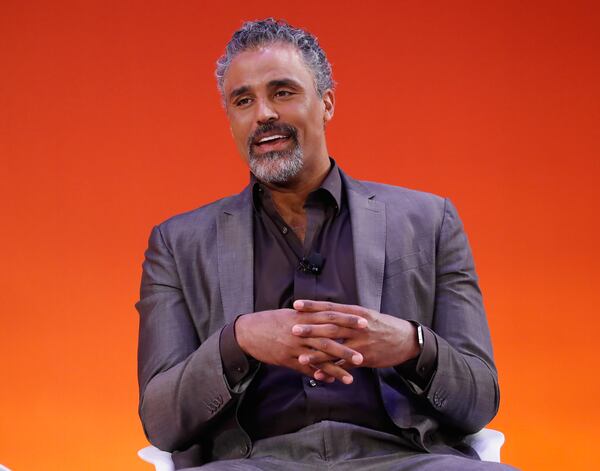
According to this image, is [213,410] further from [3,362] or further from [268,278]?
[3,362]

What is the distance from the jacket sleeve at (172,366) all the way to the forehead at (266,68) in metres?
0.45

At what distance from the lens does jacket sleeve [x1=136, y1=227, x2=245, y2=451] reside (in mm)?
2357

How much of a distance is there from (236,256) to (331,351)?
486mm

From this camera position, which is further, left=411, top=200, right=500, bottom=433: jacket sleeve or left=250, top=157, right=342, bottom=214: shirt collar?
left=250, top=157, right=342, bottom=214: shirt collar

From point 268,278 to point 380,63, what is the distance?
Answer: 5.01 feet

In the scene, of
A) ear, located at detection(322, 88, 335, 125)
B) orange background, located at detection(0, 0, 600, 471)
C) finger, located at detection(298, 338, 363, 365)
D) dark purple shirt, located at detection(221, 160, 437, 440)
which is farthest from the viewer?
orange background, located at detection(0, 0, 600, 471)

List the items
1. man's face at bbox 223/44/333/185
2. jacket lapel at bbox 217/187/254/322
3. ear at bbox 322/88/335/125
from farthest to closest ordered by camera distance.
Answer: ear at bbox 322/88/335/125 < man's face at bbox 223/44/333/185 < jacket lapel at bbox 217/187/254/322

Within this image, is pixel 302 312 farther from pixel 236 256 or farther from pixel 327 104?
pixel 327 104

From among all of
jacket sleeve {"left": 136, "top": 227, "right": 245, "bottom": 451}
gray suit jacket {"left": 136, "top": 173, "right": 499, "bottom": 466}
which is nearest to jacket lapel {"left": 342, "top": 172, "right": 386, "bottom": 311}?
gray suit jacket {"left": 136, "top": 173, "right": 499, "bottom": 466}

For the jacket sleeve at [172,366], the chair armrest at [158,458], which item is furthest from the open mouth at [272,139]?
the chair armrest at [158,458]

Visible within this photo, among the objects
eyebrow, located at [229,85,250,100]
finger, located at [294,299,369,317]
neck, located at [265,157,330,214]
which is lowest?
finger, located at [294,299,369,317]

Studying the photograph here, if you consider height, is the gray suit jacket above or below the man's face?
below

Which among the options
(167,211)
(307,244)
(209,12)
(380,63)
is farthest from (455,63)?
(307,244)

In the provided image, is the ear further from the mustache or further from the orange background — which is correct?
the orange background
